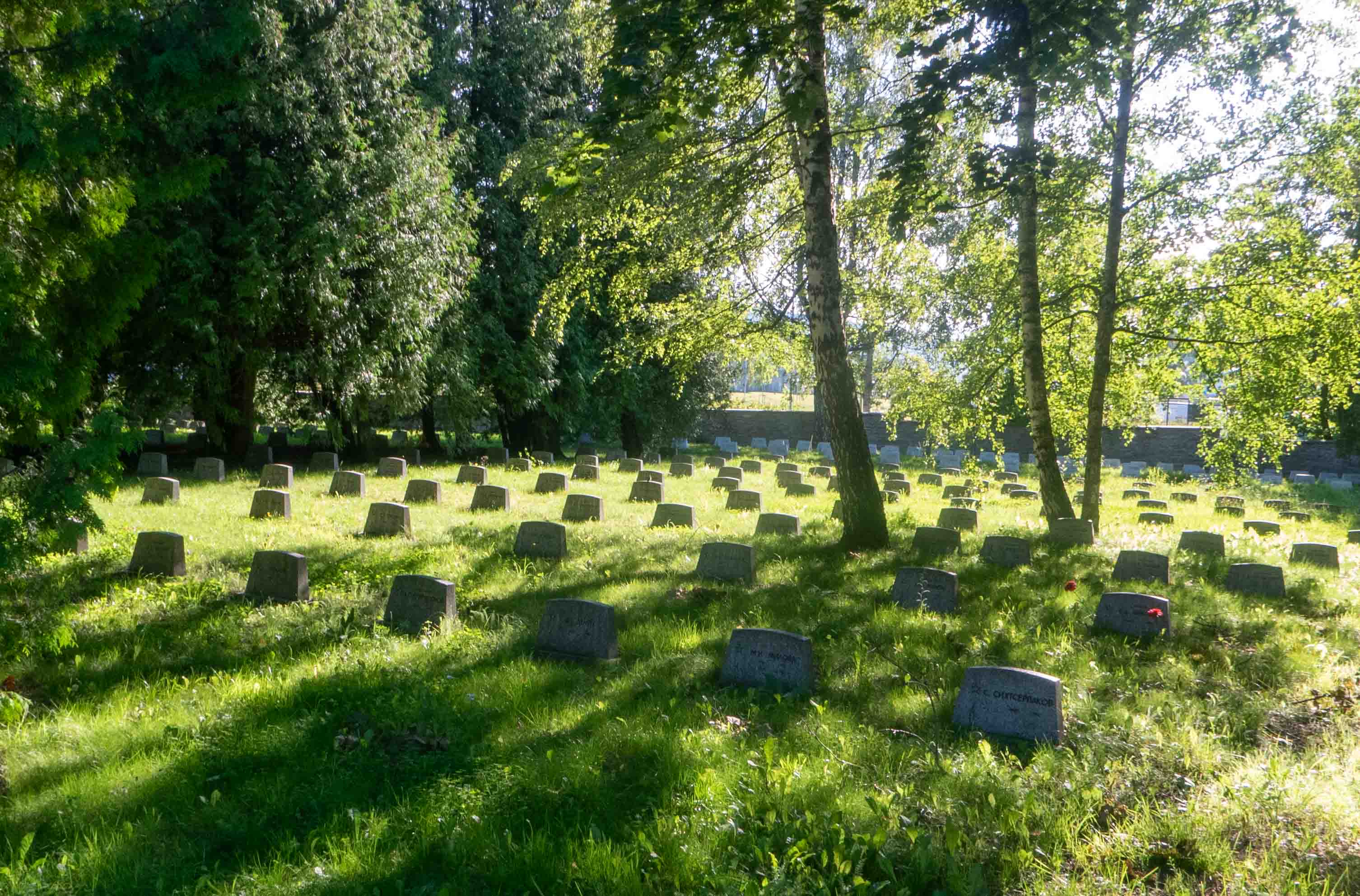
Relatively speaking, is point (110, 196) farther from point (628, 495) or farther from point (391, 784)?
point (628, 495)

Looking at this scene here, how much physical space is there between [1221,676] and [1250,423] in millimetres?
6980

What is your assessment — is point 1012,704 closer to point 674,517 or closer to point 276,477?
point 674,517

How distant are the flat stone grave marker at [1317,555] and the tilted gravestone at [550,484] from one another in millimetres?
10897

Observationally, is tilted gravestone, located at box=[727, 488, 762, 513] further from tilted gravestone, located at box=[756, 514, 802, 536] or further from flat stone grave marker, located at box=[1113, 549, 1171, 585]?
flat stone grave marker, located at box=[1113, 549, 1171, 585]

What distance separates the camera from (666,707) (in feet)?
17.6

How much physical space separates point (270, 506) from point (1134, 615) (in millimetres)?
10279

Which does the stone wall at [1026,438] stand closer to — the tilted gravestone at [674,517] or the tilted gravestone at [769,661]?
the tilted gravestone at [674,517]

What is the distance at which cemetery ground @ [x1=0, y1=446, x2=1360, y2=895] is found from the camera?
12.0 ft

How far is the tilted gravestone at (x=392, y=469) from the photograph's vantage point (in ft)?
56.4

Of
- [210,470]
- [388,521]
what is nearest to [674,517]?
[388,521]

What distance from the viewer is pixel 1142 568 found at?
9148 millimetres

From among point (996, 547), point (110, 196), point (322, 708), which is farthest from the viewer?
point (996, 547)

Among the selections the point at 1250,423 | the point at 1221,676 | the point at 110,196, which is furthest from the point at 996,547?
the point at 110,196

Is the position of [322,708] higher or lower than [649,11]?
lower
